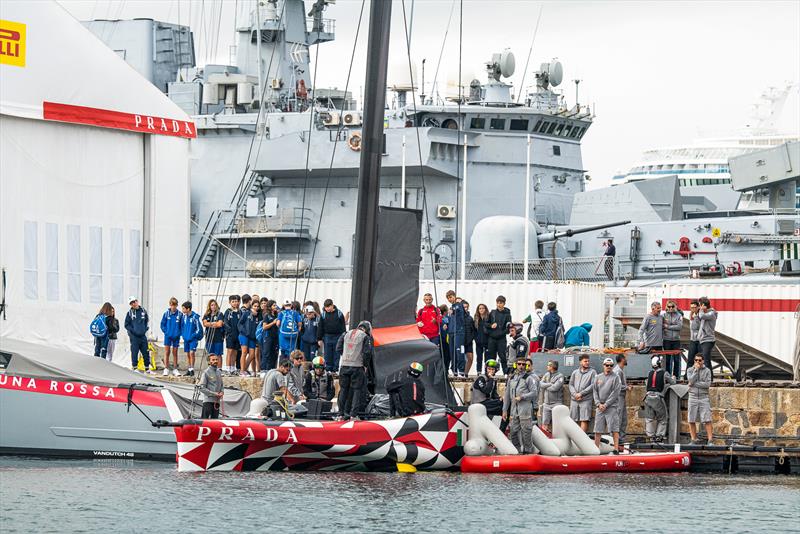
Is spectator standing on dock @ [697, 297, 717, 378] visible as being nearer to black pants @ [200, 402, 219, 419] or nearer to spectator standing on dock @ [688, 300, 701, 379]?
spectator standing on dock @ [688, 300, 701, 379]

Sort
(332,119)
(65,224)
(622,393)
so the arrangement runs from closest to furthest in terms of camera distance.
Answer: (622,393), (65,224), (332,119)

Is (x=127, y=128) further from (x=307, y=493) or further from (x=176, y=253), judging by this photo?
(x=307, y=493)

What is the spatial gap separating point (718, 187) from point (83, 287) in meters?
48.7

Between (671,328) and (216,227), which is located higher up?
(216,227)

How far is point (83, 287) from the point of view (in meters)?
25.7

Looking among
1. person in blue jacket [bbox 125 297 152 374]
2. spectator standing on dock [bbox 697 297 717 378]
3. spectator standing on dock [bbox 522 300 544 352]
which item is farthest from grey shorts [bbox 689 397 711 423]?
person in blue jacket [bbox 125 297 152 374]

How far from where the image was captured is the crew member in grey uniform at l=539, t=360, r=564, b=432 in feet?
65.1

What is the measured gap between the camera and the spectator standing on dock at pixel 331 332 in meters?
22.7

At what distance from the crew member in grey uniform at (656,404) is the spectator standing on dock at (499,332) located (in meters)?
3.14

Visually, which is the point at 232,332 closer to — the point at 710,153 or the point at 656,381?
the point at 656,381

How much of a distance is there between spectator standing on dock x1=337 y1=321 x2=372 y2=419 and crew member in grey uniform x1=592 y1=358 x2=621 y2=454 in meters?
3.46

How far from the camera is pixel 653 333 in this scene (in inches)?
829

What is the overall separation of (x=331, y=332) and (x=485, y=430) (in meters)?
4.89

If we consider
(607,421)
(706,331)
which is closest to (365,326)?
(607,421)
